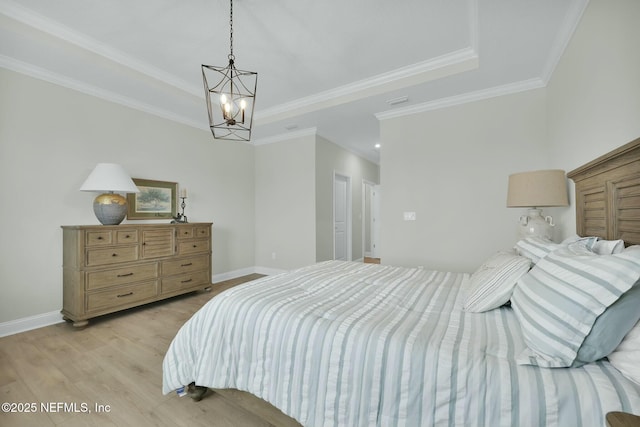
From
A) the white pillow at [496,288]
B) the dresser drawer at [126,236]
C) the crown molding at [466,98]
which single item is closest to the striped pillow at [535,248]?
the white pillow at [496,288]

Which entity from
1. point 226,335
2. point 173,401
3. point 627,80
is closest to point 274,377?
point 226,335

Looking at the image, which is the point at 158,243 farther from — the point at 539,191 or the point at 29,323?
the point at 539,191

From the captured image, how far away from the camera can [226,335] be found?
1.39 m

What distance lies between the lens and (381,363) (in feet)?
3.30

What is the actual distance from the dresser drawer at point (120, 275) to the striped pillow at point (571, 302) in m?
3.49

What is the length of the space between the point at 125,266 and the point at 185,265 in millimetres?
706

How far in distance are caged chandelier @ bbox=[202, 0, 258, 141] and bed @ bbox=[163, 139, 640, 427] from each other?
1.26 m

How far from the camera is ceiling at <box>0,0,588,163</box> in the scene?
2.04 meters

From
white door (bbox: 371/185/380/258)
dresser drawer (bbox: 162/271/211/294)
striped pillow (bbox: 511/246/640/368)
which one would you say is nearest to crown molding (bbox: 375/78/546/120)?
striped pillow (bbox: 511/246/640/368)

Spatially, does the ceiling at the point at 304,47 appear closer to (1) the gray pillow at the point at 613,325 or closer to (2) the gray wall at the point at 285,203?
(2) the gray wall at the point at 285,203

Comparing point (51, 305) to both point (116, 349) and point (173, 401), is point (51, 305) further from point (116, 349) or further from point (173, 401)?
point (173, 401)

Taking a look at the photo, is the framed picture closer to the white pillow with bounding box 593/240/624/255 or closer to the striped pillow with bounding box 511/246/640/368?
the striped pillow with bounding box 511/246/640/368

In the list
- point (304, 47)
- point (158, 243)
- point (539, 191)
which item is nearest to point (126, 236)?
point (158, 243)

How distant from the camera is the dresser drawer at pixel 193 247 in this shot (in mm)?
3424
